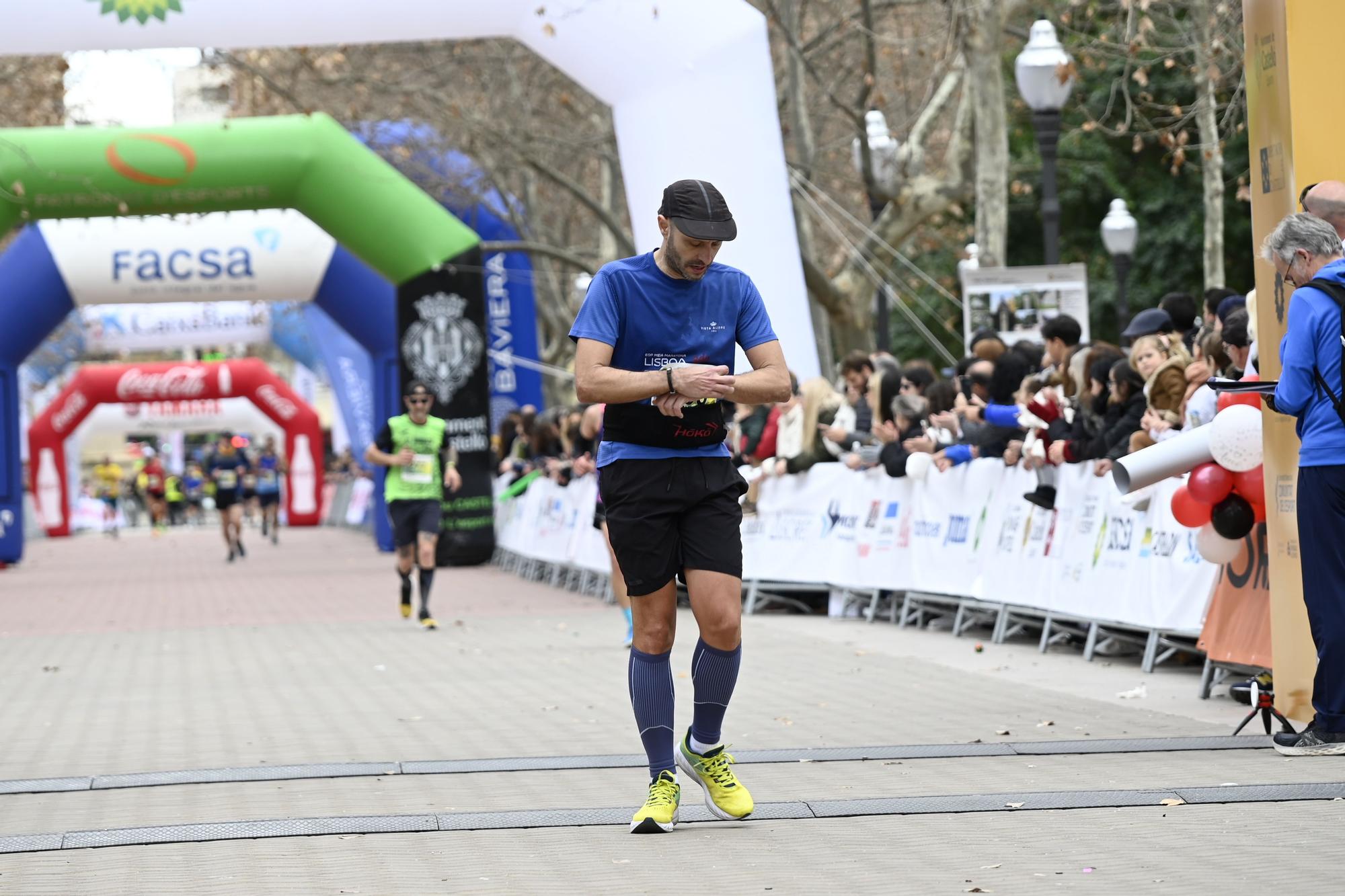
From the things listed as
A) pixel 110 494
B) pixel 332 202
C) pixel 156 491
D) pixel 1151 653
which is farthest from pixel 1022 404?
pixel 110 494

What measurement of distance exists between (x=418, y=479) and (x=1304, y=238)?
31.6ft

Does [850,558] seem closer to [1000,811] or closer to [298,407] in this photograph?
[1000,811]

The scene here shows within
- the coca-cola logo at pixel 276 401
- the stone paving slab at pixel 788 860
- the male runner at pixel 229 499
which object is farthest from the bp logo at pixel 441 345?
the coca-cola logo at pixel 276 401

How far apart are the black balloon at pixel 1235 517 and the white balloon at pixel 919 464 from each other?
4932 millimetres

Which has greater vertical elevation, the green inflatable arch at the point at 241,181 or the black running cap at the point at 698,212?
the green inflatable arch at the point at 241,181

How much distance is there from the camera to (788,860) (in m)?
5.61

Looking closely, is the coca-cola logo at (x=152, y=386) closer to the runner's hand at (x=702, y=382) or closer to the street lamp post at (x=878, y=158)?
the street lamp post at (x=878, y=158)

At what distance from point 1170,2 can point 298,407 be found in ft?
111

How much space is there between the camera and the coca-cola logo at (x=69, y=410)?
46.7 meters

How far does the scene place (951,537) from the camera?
43.6 feet

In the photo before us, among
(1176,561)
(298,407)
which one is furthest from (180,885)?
(298,407)

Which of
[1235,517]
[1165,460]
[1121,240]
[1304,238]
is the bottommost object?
[1235,517]

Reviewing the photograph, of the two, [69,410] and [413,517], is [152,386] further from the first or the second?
[413,517]

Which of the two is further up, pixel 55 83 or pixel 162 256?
pixel 55 83
